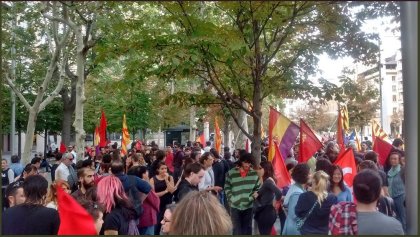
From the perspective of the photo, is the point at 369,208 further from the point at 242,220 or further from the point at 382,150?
the point at 382,150

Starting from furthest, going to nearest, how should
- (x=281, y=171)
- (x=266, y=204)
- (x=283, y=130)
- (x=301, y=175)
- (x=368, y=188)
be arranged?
(x=283, y=130)
(x=281, y=171)
(x=266, y=204)
(x=301, y=175)
(x=368, y=188)

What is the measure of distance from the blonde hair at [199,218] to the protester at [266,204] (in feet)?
15.5

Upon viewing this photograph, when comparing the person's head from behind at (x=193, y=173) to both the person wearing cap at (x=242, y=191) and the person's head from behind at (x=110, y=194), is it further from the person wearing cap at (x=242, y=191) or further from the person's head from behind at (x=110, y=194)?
the person's head from behind at (x=110, y=194)

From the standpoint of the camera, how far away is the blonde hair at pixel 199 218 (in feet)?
10.3

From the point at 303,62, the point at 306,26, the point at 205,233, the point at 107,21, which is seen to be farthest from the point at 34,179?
the point at 107,21

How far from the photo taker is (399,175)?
8438 mm

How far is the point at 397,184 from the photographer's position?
839 cm

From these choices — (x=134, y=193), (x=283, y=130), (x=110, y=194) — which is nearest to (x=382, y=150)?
(x=283, y=130)

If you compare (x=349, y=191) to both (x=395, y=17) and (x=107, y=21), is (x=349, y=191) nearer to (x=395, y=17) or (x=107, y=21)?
(x=395, y=17)

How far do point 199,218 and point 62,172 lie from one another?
7399 millimetres

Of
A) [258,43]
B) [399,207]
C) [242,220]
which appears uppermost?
[258,43]

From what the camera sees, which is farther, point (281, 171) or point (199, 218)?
point (281, 171)

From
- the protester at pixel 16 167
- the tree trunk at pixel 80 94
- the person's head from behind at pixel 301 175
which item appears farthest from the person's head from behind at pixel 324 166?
the tree trunk at pixel 80 94

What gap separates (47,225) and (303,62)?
6299mm
